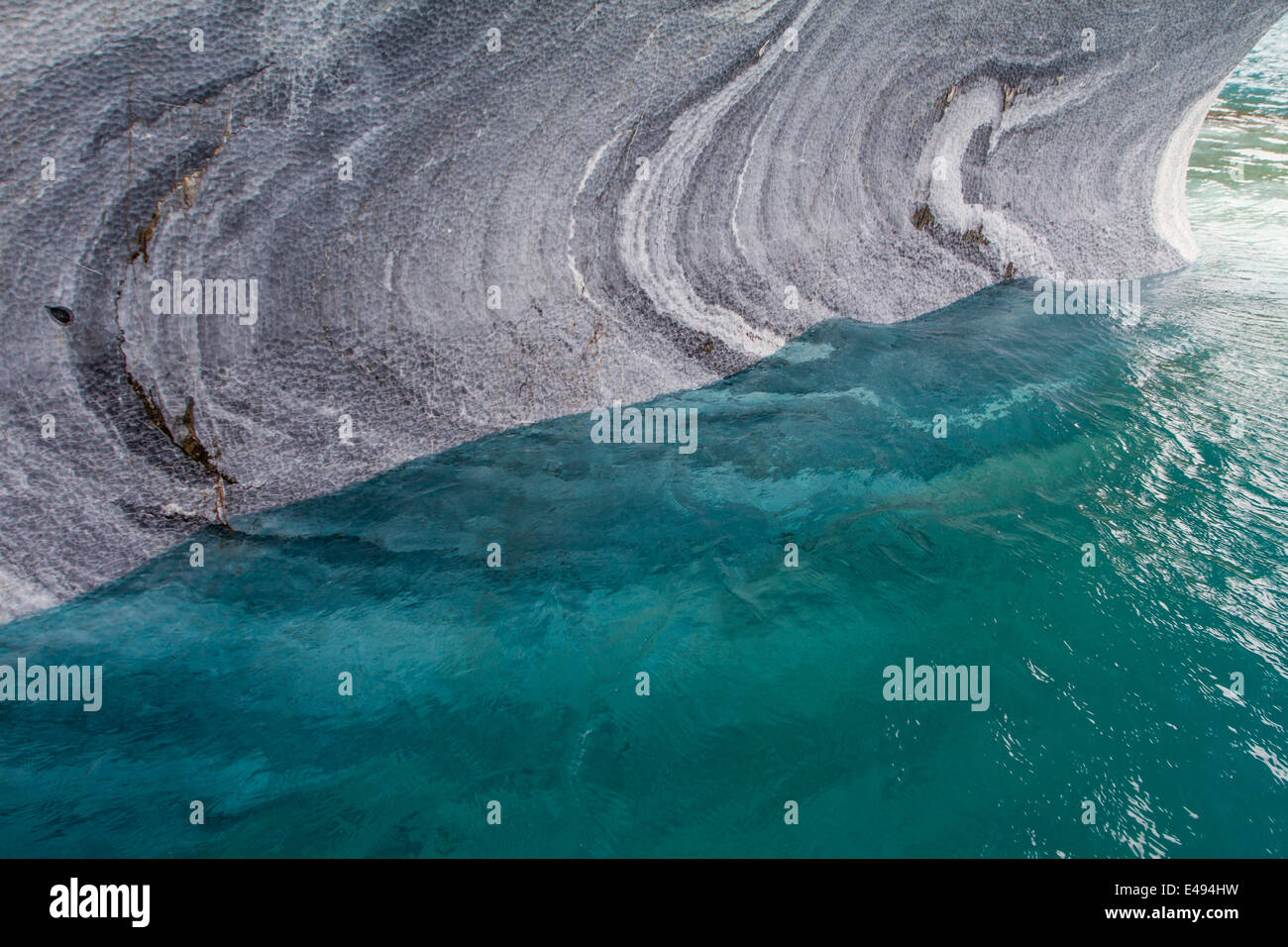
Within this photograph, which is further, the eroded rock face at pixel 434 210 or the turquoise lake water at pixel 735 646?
the eroded rock face at pixel 434 210

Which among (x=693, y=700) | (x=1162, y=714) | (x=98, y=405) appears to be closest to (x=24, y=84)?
(x=98, y=405)

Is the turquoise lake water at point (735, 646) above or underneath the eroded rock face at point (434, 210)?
underneath

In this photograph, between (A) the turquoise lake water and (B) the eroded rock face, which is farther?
(B) the eroded rock face

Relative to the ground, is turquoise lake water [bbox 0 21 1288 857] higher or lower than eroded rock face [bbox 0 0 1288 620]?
lower

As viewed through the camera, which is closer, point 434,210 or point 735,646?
point 735,646
